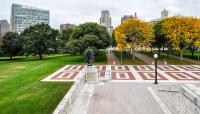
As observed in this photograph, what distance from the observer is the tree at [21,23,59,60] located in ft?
225

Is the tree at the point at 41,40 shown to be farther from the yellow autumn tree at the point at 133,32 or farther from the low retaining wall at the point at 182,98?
the low retaining wall at the point at 182,98

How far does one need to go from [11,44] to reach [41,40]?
12166 mm

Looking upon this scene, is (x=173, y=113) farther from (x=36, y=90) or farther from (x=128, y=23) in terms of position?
(x=128, y=23)

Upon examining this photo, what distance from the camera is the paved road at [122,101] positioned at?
1709 cm

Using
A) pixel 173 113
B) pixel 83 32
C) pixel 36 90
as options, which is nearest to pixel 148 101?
pixel 173 113

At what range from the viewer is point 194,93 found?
1152 cm

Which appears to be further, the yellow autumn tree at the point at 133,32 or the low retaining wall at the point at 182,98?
the yellow autumn tree at the point at 133,32

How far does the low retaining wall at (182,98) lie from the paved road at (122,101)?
761mm

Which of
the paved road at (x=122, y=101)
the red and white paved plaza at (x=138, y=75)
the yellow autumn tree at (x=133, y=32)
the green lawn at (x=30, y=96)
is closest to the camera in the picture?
the paved road at (x=122, y=101)

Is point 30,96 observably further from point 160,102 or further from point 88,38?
Result: point 88,38

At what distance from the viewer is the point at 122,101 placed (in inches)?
771

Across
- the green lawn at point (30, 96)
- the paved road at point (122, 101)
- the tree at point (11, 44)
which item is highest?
the tree at point (11, 44)

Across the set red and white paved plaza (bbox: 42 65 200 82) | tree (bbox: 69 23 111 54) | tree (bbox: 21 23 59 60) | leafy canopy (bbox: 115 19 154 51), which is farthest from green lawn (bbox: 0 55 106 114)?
tree (bbox: 21 23 59 60)

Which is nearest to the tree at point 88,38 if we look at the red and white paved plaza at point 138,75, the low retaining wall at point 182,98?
the red and white paved plaza at point 138,75
